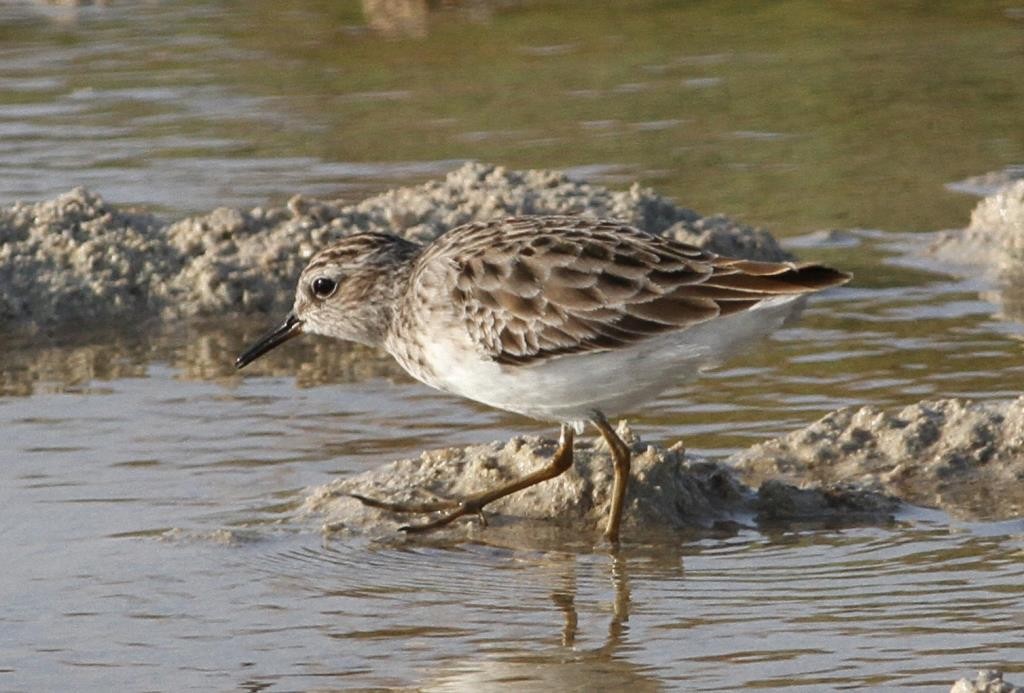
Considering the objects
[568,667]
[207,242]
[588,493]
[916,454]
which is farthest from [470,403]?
[568,667]

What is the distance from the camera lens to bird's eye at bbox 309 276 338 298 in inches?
310

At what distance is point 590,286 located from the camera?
23.1ft

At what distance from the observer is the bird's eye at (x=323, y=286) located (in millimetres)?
7880

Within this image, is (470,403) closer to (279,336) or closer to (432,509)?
(279,336)

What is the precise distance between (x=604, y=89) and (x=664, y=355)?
784cm

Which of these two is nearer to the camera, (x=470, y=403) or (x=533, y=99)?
(x=470, y=403)

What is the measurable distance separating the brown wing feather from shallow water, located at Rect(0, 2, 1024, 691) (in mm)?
704

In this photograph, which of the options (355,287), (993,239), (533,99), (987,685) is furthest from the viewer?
(533,99)

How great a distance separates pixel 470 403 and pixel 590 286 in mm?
1814

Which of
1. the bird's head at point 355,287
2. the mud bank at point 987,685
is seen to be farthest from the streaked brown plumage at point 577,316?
the mud bank at point 987,685

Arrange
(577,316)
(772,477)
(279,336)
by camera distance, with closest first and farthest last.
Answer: (577,316) → (772,477) → (279,336)

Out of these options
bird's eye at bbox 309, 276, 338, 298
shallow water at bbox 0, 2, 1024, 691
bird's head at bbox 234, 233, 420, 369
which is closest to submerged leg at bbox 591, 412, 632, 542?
Result: shallow water at bbox 0, 2, 1024, 691

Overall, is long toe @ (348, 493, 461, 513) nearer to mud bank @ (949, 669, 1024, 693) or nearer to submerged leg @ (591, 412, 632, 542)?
submerged leg @ (591, 412, 632, 542)

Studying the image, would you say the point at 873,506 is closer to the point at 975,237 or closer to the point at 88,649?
the point at 88,649
